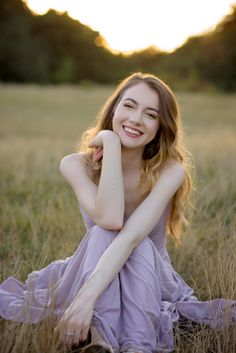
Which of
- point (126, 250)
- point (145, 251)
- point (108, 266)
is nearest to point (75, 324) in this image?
point (108, 266)

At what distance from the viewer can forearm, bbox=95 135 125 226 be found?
2363 mm

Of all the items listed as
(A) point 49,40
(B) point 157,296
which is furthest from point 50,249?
(A) point 49,40

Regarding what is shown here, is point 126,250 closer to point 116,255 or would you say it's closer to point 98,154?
point 116,255

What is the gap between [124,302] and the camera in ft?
7.36

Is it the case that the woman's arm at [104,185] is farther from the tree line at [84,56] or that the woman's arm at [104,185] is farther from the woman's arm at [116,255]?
the tree line at [84,56]

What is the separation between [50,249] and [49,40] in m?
41.6

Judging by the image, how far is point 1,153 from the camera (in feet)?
22.1

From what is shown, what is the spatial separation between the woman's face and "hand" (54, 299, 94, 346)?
3.26 ft

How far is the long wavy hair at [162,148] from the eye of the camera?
2752 millimetres

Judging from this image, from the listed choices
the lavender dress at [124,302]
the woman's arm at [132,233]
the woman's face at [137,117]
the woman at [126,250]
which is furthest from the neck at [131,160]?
the lavender dress at [124,302]

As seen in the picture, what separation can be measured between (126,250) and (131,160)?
77cm

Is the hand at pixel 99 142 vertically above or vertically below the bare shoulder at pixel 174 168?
above

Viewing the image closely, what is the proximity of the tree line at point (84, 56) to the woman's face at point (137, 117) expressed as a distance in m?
28.3

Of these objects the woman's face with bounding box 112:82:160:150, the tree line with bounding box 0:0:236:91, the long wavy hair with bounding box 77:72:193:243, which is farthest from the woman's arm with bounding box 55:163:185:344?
the tree line with bounding box 0:0:236:91
